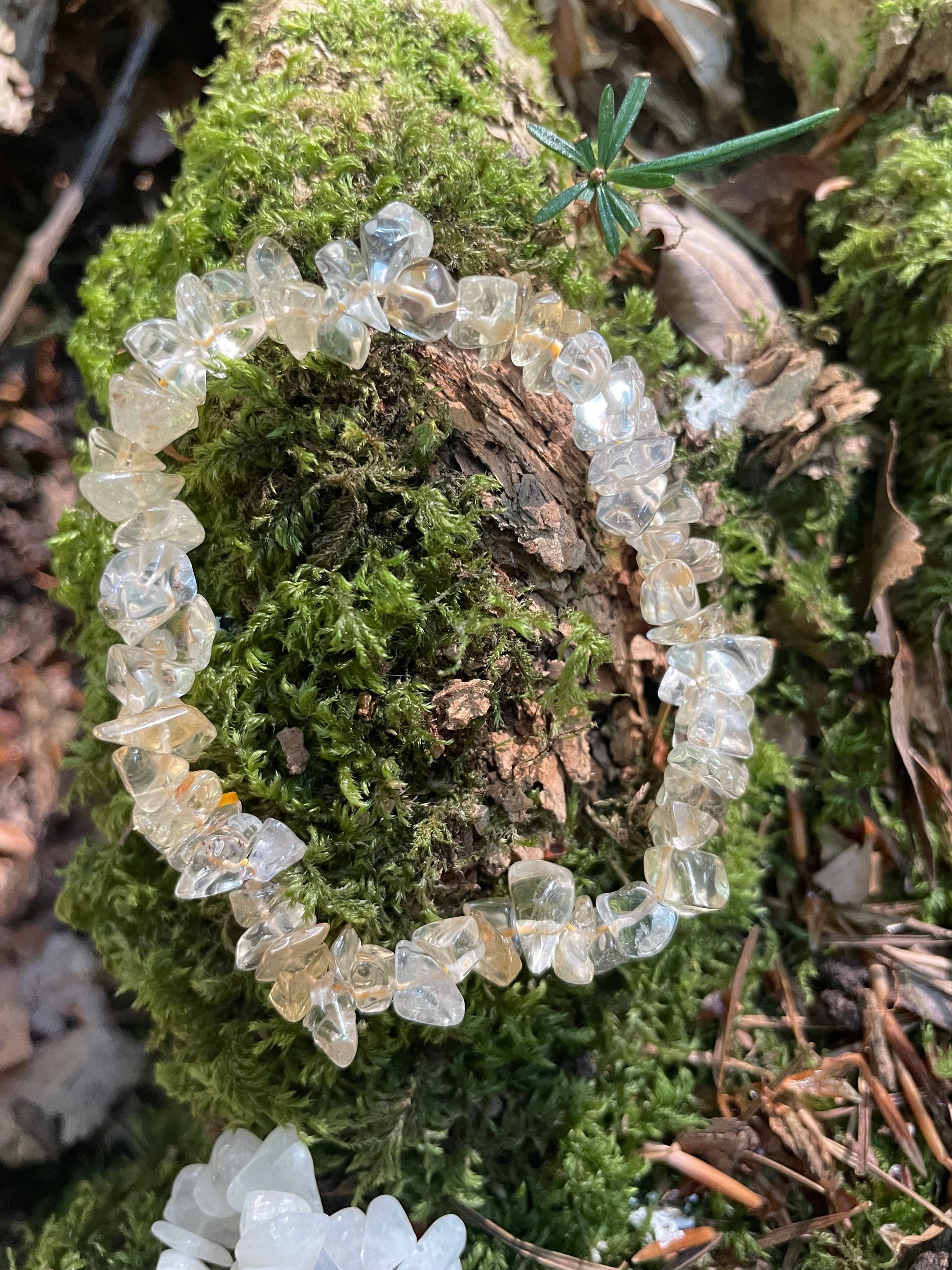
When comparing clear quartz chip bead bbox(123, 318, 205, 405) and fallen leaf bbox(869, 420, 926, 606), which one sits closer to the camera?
clear quartz chip bead bbox(123, 318, 205, 405)

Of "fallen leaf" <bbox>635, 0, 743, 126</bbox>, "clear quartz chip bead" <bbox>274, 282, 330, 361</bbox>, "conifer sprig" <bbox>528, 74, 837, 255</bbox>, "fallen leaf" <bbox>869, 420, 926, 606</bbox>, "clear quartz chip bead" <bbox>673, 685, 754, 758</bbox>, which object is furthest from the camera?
"fallen leaf" <bbox>635, 0, 743, 126</bbox>

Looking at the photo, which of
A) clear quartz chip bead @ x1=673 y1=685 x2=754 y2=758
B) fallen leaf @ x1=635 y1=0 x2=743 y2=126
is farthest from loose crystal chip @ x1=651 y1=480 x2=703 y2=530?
fallen leaf @ x1=635 y1=0 x2=743 y2=126

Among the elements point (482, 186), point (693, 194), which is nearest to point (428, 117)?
point (482, 186)

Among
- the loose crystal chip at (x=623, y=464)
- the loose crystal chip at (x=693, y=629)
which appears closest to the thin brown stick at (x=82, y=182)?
the loose crystal chip at (x=623, y=464)

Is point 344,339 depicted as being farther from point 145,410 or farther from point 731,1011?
point 731,1011

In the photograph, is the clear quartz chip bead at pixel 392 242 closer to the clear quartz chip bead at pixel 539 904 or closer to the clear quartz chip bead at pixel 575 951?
the clear quartz chip bead at pixel 539 904

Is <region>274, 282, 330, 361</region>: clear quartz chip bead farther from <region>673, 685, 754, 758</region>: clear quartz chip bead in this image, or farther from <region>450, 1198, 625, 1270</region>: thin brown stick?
<region>450, 1198, 625, 1270</region>: thin brown stick
